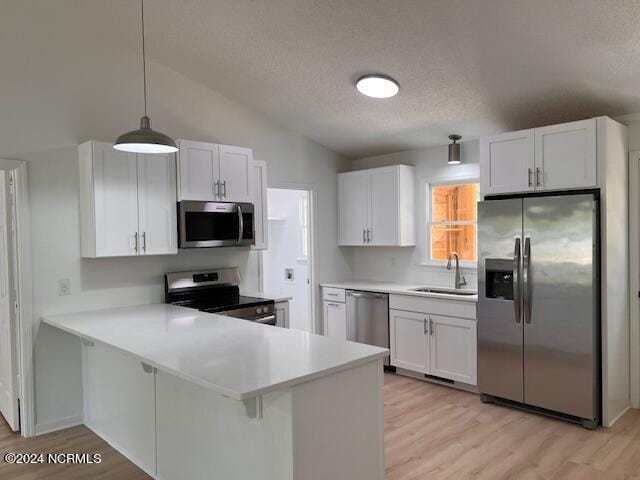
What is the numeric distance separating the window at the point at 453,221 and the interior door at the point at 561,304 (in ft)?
3.72

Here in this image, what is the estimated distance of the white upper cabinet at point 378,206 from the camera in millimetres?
5078

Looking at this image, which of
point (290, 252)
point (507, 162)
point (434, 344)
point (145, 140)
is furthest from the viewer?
point (290, 252)

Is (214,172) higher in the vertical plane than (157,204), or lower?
higher

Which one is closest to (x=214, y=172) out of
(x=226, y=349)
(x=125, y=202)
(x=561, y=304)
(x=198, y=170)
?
(x=198, y=170)

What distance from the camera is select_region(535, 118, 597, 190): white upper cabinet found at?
11.4 ft

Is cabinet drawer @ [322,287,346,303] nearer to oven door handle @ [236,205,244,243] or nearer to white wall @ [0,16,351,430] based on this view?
oven door handle @ [236,205,244,243]

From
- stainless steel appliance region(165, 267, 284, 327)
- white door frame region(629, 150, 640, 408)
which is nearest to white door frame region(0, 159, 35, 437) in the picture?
stainless steel appliance region(165, 267, 284, 327)

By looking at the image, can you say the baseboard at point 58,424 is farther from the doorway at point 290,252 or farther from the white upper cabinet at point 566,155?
the white upper cabinet at point 566,155

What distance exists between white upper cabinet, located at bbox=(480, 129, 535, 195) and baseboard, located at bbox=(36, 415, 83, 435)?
373 cm

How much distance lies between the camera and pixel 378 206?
5.24 meters

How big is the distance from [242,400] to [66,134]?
284 centimetres

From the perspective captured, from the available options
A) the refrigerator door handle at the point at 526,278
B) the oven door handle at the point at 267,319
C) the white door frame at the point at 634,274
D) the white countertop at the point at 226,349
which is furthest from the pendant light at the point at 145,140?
the white door frame at the point at 634,274

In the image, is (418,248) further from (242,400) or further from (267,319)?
(242,400)

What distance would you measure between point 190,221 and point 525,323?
2.77 meters
